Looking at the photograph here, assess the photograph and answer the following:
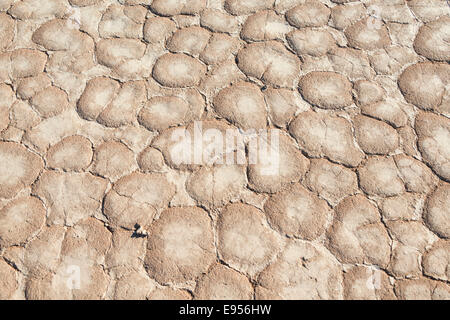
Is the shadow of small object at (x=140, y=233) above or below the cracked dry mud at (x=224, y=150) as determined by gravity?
below

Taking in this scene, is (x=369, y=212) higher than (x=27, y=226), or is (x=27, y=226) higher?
(x=369, y=212)

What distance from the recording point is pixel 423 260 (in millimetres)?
1420

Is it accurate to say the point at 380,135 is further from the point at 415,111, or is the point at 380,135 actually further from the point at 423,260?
the point at 423,260

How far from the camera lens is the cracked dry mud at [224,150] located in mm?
1414

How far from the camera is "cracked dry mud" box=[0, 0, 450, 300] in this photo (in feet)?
4.64

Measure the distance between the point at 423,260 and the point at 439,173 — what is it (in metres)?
0.39

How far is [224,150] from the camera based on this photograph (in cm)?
169

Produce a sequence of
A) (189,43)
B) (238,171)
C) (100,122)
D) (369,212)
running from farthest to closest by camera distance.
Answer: (189,43)
(100,122)
(238,171)
(369,212)

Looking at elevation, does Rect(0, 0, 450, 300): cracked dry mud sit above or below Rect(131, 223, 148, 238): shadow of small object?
above

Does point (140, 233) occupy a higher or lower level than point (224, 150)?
lower

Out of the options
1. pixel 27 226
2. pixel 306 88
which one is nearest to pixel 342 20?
pixel 306 88

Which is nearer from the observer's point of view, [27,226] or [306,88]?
[27,226]

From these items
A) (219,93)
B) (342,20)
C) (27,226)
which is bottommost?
(27,226)

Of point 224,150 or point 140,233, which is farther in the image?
point 224,150
